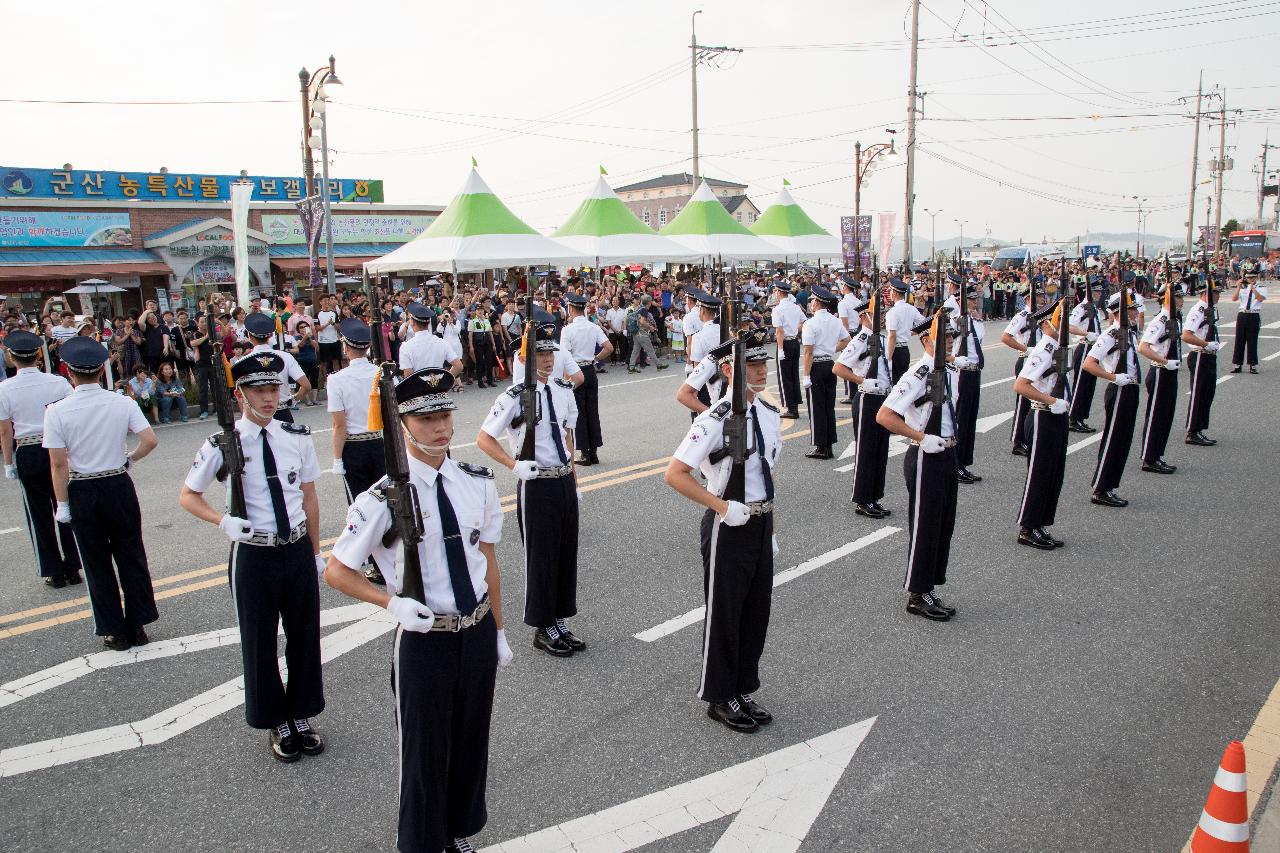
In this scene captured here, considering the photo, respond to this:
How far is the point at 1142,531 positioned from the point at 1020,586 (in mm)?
2167

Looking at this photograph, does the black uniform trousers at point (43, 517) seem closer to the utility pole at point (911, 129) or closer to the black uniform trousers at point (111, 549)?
the black uniform trousers at point (111, 549)

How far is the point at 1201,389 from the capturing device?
1135cm

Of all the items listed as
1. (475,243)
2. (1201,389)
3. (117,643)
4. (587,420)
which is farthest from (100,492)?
(475,243)

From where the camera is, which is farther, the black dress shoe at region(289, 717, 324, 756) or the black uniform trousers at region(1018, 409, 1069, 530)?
the black uniform trousers at region(1018, 409, 1069, 530)

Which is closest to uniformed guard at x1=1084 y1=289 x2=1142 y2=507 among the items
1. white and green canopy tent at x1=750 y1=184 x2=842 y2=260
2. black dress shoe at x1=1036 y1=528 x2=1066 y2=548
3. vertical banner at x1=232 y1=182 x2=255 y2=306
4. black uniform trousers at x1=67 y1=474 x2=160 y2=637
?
black dress shoe at x1=1036 y1=528 x2=1066 y2=548

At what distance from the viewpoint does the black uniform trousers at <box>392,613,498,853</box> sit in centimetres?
330

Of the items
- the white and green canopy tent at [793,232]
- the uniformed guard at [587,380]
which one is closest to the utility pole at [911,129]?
the white and green canopy tent at [793,232]

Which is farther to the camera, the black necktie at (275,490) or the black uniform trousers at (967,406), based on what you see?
the black uniform trousers at (967,406)

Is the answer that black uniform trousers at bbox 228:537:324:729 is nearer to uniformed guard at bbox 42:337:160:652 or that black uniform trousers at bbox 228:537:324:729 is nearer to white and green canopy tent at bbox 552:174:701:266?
uniformed guard at bbox 42:337:160:652

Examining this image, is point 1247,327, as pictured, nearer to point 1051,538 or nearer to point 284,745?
point 1051,538

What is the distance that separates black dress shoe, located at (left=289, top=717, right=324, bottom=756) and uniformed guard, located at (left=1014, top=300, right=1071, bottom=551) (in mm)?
5991

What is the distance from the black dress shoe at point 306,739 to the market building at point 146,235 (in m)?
25.3

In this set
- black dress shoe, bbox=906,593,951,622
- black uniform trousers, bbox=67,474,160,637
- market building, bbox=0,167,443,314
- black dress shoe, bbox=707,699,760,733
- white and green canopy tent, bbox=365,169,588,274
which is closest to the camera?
black dress shoe, bbox=707,699,760,733

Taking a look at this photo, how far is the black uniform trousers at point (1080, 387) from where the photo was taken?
1162 cm
